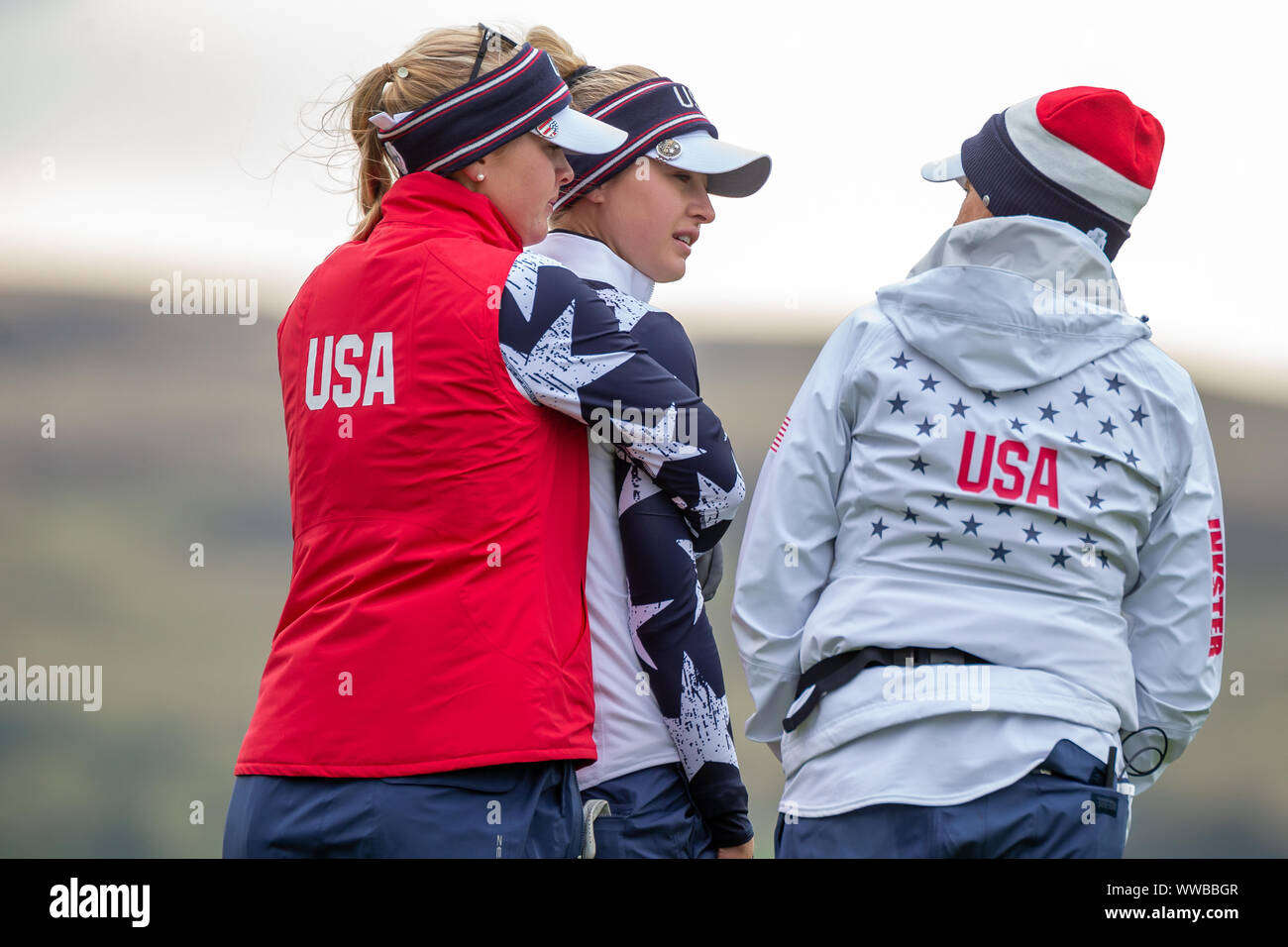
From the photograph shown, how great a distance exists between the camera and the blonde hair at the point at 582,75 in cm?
208

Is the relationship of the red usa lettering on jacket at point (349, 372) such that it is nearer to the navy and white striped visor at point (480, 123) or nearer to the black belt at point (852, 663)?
the navy and white striped visor at point (480, 123)

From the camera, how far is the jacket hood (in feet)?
5.46

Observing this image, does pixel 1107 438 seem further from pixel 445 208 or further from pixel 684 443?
pixel 445 208

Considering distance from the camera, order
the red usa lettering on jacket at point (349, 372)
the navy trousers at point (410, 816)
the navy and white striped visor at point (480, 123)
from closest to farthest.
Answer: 1. the navy trousers at point (410, 816)
2. the red usa lettering on jacket at point (349, 372)
3. the navy and white striped visor at point (480, 123)

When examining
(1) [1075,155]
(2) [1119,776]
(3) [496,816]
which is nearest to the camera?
(3) [496,816]

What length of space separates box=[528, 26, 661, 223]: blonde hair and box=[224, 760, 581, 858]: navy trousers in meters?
0.91

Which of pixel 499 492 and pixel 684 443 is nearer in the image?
pixel 499 492

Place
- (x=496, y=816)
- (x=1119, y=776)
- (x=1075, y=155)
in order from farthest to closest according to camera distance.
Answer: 1. (x=1075, y=155)
2. (x=1119, y=776)
3. (x=496, y=816)

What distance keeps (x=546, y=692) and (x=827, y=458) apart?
1.50 ft

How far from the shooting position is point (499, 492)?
1.58 meters

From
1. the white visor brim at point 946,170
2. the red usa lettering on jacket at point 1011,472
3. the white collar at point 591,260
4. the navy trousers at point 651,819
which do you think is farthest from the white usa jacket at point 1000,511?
the white collar at point 591,260

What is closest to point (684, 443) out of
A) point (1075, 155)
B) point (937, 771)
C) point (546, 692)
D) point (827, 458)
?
point (827, 458)

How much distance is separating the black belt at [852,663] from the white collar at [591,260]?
0.64 m

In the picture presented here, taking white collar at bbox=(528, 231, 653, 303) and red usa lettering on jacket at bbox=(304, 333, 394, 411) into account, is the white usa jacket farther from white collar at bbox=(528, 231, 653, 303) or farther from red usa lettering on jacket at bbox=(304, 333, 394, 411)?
red usa lettering on jacket at bbox=(304, 333, 394, 411)
